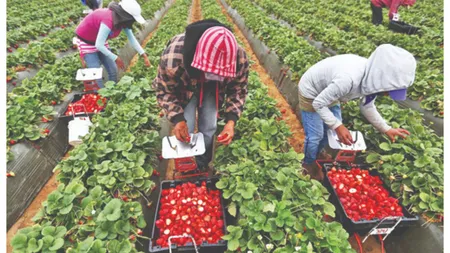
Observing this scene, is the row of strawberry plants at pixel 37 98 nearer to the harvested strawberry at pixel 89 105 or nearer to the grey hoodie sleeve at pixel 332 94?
the harvested strawberry at pixel 89 105

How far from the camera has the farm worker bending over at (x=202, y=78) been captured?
186 centimetres

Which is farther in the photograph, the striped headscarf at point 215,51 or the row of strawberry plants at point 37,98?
the row of strawberry plants at point 37,98

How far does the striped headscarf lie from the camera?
1816 mm

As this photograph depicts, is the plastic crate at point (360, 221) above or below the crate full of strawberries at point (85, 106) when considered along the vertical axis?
below

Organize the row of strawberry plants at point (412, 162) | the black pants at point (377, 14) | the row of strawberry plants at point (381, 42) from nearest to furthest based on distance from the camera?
the row of strawberry plants at point (412, 162)
the row of strawberry plants at point (381, 42)
the black pants at point (377, 14)

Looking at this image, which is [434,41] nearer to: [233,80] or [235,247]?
[233,80]

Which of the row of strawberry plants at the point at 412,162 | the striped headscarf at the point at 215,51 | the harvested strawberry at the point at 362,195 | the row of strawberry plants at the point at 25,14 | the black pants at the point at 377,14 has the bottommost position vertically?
the harvested strawberry at the point at 362,195

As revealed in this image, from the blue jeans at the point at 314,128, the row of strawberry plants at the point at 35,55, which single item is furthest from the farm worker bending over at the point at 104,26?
the blue jeans at the point at 314,128

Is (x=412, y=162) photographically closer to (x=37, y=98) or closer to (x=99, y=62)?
(x=99, y=62)

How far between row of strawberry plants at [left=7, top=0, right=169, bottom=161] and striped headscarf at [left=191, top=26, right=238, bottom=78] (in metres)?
3.10

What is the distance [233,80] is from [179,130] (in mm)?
747

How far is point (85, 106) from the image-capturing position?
14.5ft

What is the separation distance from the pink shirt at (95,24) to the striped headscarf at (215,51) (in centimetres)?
270

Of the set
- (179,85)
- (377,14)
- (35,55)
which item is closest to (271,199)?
(179,85)
